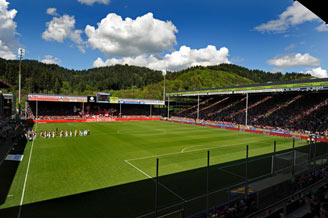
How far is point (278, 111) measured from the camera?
42062 mm

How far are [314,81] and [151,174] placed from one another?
31841 mm

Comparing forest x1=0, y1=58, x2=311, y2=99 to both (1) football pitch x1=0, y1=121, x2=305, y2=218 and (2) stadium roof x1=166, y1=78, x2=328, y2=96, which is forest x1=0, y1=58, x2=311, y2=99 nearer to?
(2) stadium roof x1=166, y1=78, x2=328, y2=96

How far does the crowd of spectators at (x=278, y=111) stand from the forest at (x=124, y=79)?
5185 cm

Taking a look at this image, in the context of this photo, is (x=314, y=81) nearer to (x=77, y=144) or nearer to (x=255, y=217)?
(x=255, y=217)

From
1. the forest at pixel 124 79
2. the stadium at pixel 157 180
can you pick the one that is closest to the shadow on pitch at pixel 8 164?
the stadium at pixel 157 180

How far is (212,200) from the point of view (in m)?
9.99

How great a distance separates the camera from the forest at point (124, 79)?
10331 cm

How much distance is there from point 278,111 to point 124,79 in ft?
381

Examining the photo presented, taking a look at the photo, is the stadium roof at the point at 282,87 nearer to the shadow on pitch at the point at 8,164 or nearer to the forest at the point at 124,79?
the shadow on pitch at the point at 8,164

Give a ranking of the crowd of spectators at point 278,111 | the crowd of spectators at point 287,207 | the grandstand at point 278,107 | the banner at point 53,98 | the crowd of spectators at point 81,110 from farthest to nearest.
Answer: the crowd of spectators at point 81,110, the banner at point 53,98, the crowd of spectators at point 278,111, the grandstand at point 278,107, the crowd of spectators at point 287,207

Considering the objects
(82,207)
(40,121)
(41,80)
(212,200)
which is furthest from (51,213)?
(41,80)

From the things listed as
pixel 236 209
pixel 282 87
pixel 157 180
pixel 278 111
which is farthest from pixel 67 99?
pixel 236 209

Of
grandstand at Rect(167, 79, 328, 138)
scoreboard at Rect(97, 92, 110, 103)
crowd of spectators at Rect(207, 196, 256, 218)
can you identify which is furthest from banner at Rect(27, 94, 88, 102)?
crowd of spectators at Rect(207, 196, 256, 218)

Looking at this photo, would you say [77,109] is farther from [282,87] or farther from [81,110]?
[282,87]
